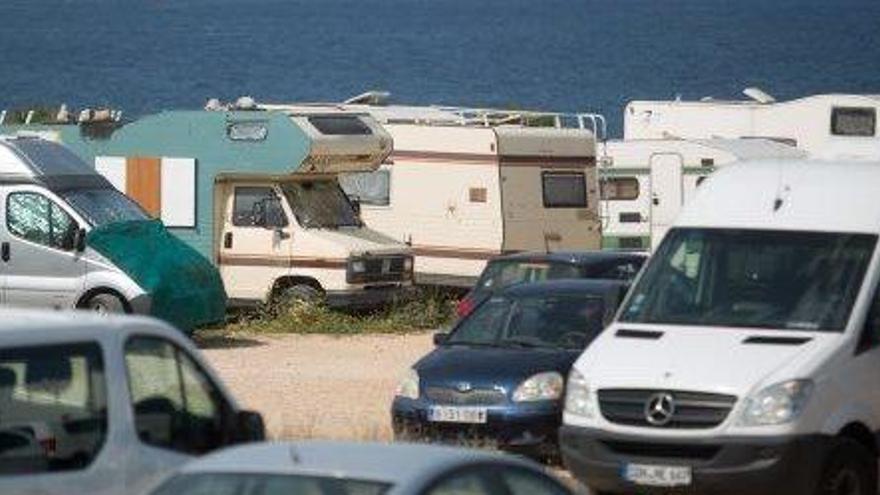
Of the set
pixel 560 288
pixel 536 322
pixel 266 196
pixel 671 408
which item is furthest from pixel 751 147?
pixel 671 408

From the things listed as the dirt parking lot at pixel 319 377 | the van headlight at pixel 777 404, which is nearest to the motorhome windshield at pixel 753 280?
the van headlight at pixel 777 404

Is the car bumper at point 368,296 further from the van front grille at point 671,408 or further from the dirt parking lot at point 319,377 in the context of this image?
the van front grille at point 671,408

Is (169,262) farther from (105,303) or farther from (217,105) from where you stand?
(217,105)

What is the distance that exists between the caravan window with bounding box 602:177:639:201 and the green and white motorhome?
558 cm

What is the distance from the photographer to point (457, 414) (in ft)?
53.5

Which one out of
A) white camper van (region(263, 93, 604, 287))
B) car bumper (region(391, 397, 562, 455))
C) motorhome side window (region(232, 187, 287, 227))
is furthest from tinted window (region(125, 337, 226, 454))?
white camper van (region(263, 93, 604, 287))

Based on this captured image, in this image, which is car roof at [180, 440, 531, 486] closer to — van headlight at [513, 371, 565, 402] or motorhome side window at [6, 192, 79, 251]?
van headlight at [513, 371, 565, 402]

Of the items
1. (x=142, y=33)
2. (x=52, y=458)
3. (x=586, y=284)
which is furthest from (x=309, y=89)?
(x=52, y=458)

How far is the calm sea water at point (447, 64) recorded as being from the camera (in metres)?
110

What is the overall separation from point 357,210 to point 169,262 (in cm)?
450

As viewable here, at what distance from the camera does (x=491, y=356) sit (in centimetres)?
1684

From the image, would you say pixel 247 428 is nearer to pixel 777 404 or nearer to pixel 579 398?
pixel 579 398

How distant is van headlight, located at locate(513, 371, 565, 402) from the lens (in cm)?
1631

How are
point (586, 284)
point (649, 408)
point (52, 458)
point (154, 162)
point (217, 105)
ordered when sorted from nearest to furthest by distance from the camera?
point (52, 458), point (649, 408), point (586, 284), point (154, 162), point (217, 105)
